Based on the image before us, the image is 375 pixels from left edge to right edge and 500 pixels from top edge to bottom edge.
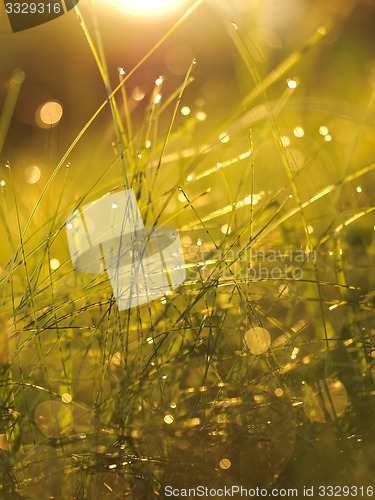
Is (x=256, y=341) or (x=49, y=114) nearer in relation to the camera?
(x=256, y=341)

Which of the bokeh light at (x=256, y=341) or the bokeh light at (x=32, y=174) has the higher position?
the bokeh light at (x=32, y=174)

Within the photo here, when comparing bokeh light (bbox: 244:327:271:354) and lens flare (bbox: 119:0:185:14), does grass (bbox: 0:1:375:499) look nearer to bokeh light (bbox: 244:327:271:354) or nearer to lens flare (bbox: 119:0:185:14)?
bokeh light (bbox: 244:327:271:354)

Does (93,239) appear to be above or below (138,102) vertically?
below

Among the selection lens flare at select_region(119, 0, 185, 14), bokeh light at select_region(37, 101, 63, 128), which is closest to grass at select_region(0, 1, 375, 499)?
lens flare at select_region(119, 0, 185, 14)

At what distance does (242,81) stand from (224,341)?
454 millimetres

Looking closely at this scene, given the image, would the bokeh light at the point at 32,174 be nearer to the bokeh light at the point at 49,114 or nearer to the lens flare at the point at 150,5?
the bokeh light at the point at 49,114

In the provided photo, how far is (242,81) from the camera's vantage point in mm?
730

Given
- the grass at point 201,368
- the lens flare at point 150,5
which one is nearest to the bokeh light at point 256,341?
the grass at point 201,368

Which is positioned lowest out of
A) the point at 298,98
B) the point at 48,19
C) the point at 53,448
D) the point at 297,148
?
the point at 53,448

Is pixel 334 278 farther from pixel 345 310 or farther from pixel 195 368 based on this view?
pixel 195 368

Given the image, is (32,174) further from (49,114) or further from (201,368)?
(201,368)

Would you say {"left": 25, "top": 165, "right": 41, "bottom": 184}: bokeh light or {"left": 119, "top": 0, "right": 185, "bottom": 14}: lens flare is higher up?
{"left": 119, "top": 0, "right": 185, "bottom": 14}: lens flare

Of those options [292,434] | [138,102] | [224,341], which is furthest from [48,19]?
[292,434]

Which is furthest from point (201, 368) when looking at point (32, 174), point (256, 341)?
point (32, 174)
